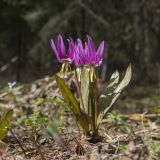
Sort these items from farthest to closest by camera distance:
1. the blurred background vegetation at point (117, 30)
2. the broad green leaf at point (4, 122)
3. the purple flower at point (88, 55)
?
1. the blurred background vegetation at point (117, 30)
2. the broad green leaf at point (4, 122)
3. the purple flower at point (88, 55)

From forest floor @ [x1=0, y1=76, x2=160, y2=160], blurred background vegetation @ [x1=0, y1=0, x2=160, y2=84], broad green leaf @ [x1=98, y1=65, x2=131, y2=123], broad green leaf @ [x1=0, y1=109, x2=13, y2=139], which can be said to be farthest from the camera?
blurred background vegetation @ [x1=0, y1=0, x2=160, y2=84]

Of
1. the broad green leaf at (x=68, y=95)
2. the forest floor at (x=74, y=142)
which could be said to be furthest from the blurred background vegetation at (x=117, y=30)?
the broad green leaf at (x=68, y=95)

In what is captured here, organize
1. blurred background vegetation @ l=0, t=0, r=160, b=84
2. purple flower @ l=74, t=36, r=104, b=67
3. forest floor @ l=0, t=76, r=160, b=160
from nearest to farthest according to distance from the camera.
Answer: forest floor @ l=0, t=76, r=160, b=160
purple flower @ l=74, t=36, r=104, b=67
blurred background vegetation @ l=0, t=0, r=160, b=84

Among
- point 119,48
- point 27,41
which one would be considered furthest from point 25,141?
point 27,41

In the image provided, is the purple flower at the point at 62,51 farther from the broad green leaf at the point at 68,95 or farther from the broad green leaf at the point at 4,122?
the broad green leaf at the point at 4,122

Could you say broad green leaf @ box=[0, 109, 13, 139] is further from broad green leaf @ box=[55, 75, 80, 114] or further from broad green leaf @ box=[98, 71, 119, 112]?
broad green leaf @ box=[98, 71, 119, 112]

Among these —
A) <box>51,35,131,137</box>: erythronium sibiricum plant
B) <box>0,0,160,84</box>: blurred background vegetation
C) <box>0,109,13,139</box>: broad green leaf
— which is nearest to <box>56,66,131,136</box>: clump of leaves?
<box>51,35,131,137</box>: erythronium sibiricum plant
